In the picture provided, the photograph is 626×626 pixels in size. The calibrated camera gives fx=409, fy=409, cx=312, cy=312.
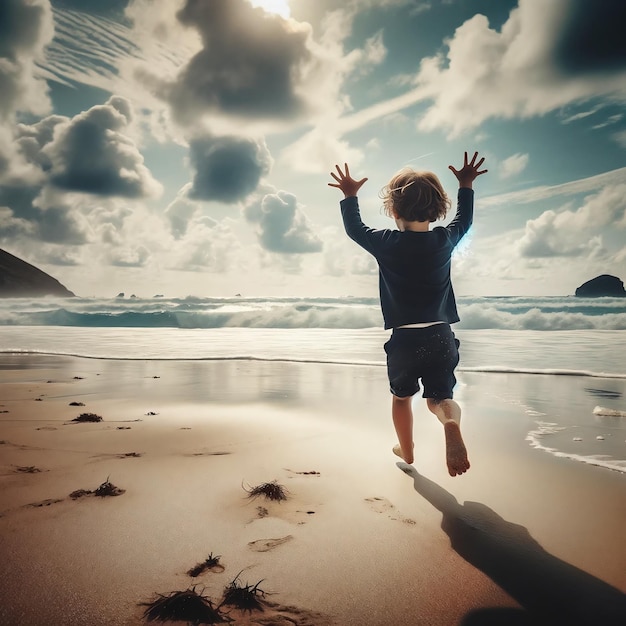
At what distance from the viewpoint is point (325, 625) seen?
131cm

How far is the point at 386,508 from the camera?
2166 millimetres

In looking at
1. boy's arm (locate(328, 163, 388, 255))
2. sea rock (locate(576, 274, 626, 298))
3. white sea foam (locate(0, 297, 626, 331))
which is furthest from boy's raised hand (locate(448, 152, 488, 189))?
sea rock (locate(576, 274, 626, 298))

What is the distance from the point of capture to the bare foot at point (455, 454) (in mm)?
2232

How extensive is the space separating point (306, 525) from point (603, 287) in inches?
2543

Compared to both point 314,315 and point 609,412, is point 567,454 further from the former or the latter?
point 314,315

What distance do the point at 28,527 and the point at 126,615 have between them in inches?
33.6

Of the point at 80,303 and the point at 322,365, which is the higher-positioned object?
the point at 80,303

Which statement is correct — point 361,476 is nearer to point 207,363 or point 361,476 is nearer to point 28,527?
point 28,527

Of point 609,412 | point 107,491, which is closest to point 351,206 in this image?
point 107,491

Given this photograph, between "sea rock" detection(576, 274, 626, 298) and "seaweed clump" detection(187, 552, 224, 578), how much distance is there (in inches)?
2454

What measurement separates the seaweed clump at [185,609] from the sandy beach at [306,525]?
1.7 inches

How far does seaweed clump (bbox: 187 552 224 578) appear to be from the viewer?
5.09 ft

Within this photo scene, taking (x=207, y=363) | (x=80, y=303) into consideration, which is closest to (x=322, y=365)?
(x=207, y=363)

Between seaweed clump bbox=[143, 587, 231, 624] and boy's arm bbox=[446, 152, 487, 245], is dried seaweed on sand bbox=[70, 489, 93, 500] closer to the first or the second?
seaweed clump bbox=[143, 587, 231, 624]
